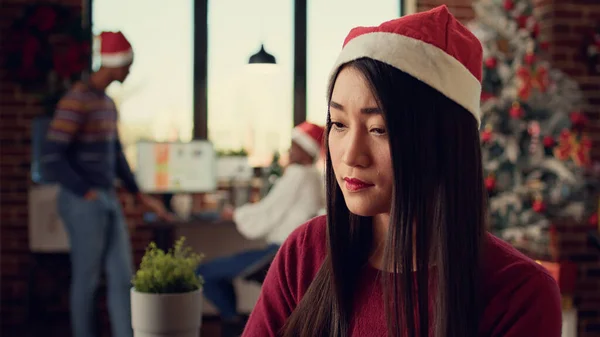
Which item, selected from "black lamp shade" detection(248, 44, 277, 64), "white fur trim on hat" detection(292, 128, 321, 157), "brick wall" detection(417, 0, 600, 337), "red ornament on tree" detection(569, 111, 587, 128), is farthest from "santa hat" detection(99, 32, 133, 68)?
"brick wall" detection(417, 0, 600, 337)

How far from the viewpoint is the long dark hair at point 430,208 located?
922mm

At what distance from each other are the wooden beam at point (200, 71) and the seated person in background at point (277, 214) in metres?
1.29

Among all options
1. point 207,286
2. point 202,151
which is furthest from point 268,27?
point 207,286

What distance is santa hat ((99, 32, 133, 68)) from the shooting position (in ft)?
9.81

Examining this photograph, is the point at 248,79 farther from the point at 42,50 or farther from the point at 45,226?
the point at 45,226

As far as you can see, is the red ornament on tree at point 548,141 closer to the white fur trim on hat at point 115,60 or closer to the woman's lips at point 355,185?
the white fur trim on hat at point 115,60

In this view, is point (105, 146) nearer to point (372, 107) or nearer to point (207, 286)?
point (207, 286)

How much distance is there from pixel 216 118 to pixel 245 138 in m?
0.25

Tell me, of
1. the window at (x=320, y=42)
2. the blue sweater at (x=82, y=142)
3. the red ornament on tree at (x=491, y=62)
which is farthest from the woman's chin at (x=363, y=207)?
the window at (x=320, y=42)

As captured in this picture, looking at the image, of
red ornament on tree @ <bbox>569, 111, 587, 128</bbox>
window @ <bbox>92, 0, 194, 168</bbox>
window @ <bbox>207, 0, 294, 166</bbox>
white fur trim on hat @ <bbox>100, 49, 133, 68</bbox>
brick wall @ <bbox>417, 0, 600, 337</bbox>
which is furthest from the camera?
window @ <bbox>207, 0, 294, 166</bbox>

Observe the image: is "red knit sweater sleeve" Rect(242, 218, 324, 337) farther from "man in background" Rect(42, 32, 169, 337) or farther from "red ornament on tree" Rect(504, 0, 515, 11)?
"red ornament on tree" Rect(504, 0, 515, 11)

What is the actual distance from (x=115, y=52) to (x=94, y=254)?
0.87m

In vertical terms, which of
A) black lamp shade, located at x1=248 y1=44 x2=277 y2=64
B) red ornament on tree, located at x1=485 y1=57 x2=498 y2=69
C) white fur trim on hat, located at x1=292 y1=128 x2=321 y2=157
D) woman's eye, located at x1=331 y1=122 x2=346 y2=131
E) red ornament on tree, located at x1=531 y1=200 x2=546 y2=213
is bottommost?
red ornament on tree, located at x1=531 y1=200 x2=546 y2=213

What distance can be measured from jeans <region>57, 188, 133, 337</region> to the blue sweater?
0.27 feet
